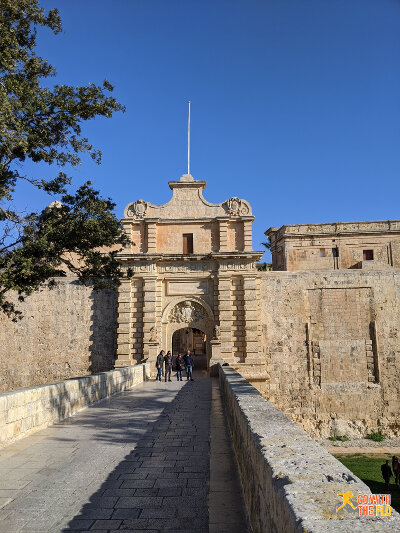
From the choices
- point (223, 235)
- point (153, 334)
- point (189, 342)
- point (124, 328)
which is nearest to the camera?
point (153, 334)

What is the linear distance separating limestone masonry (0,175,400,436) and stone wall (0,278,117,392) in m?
0.05

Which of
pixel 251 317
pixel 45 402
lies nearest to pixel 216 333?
pixel 251 317

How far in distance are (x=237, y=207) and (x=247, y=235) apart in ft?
4.87

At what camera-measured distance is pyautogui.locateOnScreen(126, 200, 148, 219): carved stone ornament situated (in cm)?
1938

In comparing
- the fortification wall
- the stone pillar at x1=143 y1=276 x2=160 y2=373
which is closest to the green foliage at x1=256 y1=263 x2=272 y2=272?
the fortification wall

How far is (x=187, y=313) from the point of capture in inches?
758

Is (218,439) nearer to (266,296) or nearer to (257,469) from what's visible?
(257,469)

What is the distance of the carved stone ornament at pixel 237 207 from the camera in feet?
63.1

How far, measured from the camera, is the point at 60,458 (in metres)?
5.41

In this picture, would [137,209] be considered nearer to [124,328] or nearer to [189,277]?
[189,277]

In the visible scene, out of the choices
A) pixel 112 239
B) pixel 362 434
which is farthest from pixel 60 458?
pixel 362 434

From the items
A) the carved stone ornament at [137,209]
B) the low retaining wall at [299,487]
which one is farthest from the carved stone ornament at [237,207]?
the low retaining wall at [299,487]

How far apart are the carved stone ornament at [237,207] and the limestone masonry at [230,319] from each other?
49 mm

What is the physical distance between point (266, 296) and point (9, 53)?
45.8 feet
